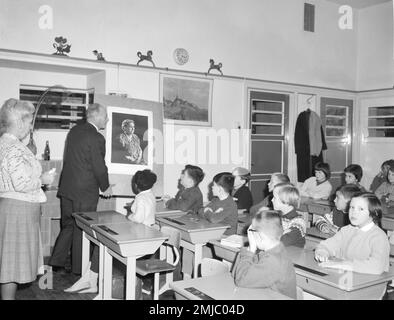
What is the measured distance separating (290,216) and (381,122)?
5.27 meters

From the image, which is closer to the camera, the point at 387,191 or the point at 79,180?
the point at 79,180

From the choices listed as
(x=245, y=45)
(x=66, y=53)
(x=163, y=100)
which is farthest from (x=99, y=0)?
(x=245, y=45)

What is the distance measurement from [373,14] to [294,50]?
179 cm

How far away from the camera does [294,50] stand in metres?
7.13

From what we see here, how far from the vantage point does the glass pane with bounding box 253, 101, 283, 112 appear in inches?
270

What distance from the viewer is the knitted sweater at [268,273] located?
221 centimetres

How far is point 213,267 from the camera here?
2.69 m

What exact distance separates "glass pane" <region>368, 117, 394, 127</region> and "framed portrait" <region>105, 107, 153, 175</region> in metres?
4.51

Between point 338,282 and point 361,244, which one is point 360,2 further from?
point 338,282

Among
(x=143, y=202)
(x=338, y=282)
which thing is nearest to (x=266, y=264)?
(x=338, y=282)

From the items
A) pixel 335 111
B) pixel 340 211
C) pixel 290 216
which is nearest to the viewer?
pixel 290 216

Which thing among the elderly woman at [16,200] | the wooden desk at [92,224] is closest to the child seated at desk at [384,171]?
the wooden desk at [92,224]

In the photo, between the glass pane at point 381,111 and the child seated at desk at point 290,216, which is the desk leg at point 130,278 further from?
the glass pane at point 381,111
